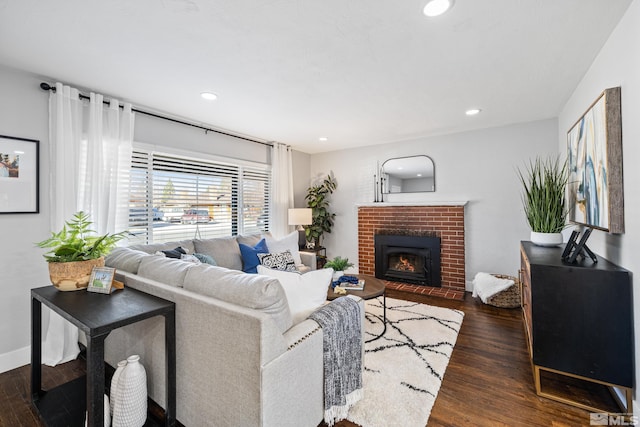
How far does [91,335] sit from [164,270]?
1.82 ft

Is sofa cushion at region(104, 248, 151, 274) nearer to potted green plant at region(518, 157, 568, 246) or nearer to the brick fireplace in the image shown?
potted green plant at region(518, 157, 568, 246)

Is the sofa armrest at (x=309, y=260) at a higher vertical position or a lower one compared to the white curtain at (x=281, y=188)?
lower

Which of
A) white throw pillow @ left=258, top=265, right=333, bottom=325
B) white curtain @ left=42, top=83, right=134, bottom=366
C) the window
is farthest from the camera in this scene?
the window

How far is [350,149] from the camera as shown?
516cm

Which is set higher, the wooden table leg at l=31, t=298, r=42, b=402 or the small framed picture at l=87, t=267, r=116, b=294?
the small framed picture at l=87, t=267, r=116, b=294

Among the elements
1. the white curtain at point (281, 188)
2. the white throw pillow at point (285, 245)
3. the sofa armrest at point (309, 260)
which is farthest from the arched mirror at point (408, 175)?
the white throw pillow at point (285, 245)

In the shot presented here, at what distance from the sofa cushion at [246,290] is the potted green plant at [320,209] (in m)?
3.52

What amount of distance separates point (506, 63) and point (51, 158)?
3811mm

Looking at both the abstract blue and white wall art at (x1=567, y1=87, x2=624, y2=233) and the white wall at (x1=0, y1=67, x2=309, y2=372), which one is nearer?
the abstract blue and white wall art at (x1=567, y1=87, x2=624, y2=233)

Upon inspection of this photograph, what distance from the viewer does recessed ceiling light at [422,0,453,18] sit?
4.91ft

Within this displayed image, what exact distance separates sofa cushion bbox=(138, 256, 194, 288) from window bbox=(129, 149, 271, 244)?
1.30 meters

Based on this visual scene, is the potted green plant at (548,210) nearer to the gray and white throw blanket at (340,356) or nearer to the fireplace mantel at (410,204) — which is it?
the fireplace mantel at (410,204)

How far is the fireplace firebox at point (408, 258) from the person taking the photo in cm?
429

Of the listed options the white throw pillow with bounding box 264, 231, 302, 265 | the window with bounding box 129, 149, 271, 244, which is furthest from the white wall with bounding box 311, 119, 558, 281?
the window with bounding box 129, 149, 271, 244
